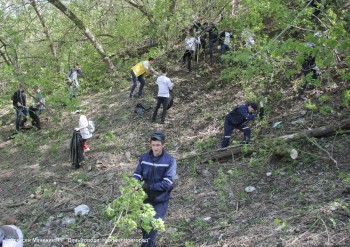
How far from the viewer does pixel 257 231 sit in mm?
4477

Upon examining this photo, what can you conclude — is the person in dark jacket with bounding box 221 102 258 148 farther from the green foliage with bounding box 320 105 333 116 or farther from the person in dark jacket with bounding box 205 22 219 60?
the person in dark jacket with bounding box 205 22 219 60

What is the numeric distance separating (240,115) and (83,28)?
731cm

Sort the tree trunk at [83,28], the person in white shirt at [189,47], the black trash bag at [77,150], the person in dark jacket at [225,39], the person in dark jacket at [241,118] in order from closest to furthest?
the person in dark jacket at [241,118], the black trash bag at [77,150], the person in white shirt at [189,47], the person in dark jacket at [225,39], the tree trunk at [83,28]

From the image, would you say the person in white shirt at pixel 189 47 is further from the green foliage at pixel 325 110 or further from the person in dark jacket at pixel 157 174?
the person in dark jacket at pixel 157 174

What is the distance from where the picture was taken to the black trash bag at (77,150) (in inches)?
321

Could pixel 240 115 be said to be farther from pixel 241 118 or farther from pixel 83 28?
pixel 83 28

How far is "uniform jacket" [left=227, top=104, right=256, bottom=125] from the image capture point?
7051mm

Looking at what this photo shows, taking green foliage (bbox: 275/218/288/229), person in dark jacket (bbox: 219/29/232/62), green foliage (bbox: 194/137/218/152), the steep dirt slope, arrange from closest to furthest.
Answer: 1. green foliage (bbox: 275/218/288/229)
2. the steep dirt slope
3. green foliage (bbox: 194/137/218/152)
4. person in dark jacket (bbox: 219/29/232/62)

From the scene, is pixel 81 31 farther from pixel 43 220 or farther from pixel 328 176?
pixel 328 176

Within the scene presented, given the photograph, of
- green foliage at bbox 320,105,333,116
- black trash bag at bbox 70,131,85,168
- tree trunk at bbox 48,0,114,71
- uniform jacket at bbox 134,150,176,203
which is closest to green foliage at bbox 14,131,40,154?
black trash bag at bbox 70,131,85,168

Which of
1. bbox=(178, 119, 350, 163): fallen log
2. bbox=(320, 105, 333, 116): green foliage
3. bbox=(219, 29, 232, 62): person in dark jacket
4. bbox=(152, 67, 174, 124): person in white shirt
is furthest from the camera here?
bbox=(219, 29, 232, 62): person in dark jacket

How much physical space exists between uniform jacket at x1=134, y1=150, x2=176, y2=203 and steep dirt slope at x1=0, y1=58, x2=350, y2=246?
1156 mm

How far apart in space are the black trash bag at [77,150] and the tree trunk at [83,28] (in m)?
5.18

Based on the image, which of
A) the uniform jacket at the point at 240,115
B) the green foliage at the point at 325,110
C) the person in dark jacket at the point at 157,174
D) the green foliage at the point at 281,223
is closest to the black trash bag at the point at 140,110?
the uniform jacket at the point at 240,115
